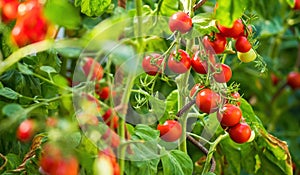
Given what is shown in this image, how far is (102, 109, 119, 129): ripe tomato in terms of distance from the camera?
2.03 feet

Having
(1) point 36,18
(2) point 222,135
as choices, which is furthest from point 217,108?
(1) point 36,18

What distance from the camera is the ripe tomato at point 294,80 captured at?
1.77 m

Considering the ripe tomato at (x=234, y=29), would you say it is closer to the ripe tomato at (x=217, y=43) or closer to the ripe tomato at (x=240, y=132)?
the ripe tomato at (x=217, y=43)

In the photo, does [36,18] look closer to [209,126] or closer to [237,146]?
[209,126]

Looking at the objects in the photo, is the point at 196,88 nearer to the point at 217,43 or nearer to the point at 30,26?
the point at 217,43

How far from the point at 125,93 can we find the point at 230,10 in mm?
121

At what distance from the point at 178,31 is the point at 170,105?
7.7 inches

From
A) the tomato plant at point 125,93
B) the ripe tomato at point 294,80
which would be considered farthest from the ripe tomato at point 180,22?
the ripe tomato at point 294,80

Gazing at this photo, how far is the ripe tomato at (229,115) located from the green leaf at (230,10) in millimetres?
141

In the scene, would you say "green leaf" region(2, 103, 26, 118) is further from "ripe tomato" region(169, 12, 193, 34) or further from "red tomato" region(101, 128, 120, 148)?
"ripe tomato" region(169, 12, 193, 34)

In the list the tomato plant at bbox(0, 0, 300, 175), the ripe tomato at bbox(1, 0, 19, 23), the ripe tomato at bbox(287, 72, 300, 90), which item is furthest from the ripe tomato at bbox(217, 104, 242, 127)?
the ripe tomato at bbox(287, 72, 300, 90)

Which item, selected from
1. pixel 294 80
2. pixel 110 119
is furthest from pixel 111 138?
pixel 294 80

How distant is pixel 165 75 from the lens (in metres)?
0.78

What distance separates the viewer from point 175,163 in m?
0.76
